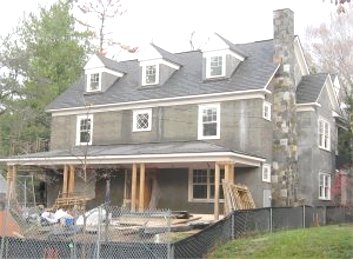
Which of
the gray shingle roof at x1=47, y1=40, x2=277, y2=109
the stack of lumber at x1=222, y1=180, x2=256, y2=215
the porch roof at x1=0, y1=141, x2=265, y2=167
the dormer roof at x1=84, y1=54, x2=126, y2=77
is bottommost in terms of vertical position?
the stack of lumber at x1=222, y1=180, x2=256, y2=215

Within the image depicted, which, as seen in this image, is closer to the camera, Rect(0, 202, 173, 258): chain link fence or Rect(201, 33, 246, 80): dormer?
Rect(0, 202, 173, 258): chain link fence

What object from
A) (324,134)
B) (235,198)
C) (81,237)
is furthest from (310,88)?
(81,237)

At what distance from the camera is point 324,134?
30.8 m

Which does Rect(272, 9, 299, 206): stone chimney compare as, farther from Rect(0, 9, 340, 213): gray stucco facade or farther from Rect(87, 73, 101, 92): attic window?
Rect(87, 73, 101, 92): attic window

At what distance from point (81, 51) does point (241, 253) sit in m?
32.4

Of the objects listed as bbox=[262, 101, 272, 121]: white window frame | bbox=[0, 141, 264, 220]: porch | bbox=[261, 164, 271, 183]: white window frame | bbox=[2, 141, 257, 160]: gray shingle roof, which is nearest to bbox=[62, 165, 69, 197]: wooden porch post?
bbox=[0, 141, 264, 220]: porch

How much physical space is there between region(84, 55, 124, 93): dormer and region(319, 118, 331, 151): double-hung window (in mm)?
11761

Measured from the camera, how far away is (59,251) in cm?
1391

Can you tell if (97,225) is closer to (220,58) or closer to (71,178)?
(71,178)

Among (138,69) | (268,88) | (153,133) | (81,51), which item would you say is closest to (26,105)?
(81,51)

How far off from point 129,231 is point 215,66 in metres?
11.9

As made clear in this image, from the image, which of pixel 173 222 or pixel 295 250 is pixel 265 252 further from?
pixel 173 222

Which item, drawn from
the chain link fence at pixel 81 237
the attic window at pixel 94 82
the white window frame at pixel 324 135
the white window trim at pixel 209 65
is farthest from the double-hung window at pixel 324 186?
the attic window at pixel 94 82

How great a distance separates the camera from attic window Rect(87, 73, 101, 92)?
3319cm
